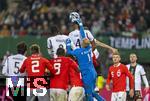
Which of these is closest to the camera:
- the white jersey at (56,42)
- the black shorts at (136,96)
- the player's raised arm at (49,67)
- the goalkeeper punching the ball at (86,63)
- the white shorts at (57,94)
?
the player's raised arm at (49,67)

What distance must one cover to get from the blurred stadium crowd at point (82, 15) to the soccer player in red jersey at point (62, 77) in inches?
487

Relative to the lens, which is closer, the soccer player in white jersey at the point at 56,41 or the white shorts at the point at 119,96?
the white shorts at the point at 119,96

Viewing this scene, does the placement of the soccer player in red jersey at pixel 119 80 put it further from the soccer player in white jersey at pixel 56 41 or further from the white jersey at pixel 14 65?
the white jersey at pixel 14 65

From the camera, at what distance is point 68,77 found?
18.5 m

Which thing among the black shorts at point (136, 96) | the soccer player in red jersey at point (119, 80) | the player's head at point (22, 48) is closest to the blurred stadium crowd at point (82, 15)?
the black shorts at point (136, 96)

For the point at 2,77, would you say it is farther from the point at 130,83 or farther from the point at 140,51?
the point at 140,51

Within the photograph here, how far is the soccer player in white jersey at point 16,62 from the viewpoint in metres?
19.1

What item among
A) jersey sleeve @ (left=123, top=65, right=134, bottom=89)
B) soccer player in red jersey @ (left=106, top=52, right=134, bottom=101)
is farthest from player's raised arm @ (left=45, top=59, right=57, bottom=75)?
jersey sleeve @ (left=123, top=65, right=134, bottom=89)

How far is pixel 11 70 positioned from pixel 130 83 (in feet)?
10.4

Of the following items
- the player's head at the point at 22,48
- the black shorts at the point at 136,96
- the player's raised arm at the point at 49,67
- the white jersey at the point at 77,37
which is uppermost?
the white jersey at the point at 77,37

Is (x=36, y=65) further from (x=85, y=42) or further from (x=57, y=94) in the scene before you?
(x=85, y=42)

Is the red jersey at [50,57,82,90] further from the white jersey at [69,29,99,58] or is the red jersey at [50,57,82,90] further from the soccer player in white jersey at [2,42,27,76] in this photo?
the soccer player in white jersey at [2,42,27,76]

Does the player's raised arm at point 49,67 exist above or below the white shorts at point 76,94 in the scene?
above

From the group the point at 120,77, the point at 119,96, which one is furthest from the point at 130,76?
the point at 119,96
